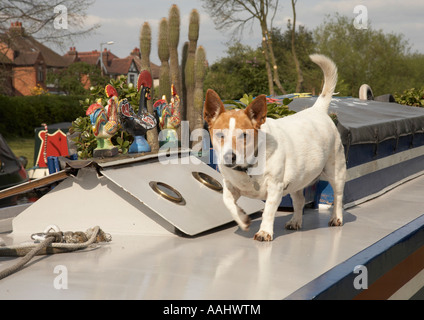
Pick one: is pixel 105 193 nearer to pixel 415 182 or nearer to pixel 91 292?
pixel 91 292

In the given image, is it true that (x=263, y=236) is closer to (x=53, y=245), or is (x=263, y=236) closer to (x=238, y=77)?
(x=53, y=245)

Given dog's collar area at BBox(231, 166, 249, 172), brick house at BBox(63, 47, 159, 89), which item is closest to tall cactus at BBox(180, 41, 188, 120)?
dog's collar area at BBox(231, 166, 249, 172)

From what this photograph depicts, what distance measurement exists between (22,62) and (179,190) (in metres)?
55.6

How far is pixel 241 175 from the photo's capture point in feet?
10.5

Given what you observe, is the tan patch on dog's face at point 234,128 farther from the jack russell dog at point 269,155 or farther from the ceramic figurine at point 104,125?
the ceramic figurine at point 104,125

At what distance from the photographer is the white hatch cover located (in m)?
3.32

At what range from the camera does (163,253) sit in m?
2.97

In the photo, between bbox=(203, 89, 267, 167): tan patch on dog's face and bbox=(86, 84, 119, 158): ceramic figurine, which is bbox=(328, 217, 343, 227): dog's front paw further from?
bbox=(86, 84, 119, 158): ceramic figurine

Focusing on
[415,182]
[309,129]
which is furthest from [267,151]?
[415,182]

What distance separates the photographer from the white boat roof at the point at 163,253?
7.82 feet

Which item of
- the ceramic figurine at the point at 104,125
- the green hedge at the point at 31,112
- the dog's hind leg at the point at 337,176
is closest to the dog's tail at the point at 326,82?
the dog's hind leg at the point at 337,176

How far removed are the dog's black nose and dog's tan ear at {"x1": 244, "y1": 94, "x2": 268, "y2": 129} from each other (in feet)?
0.80

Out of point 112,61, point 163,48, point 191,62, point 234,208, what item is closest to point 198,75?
point 191,62

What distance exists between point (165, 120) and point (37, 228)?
1.52 metres
